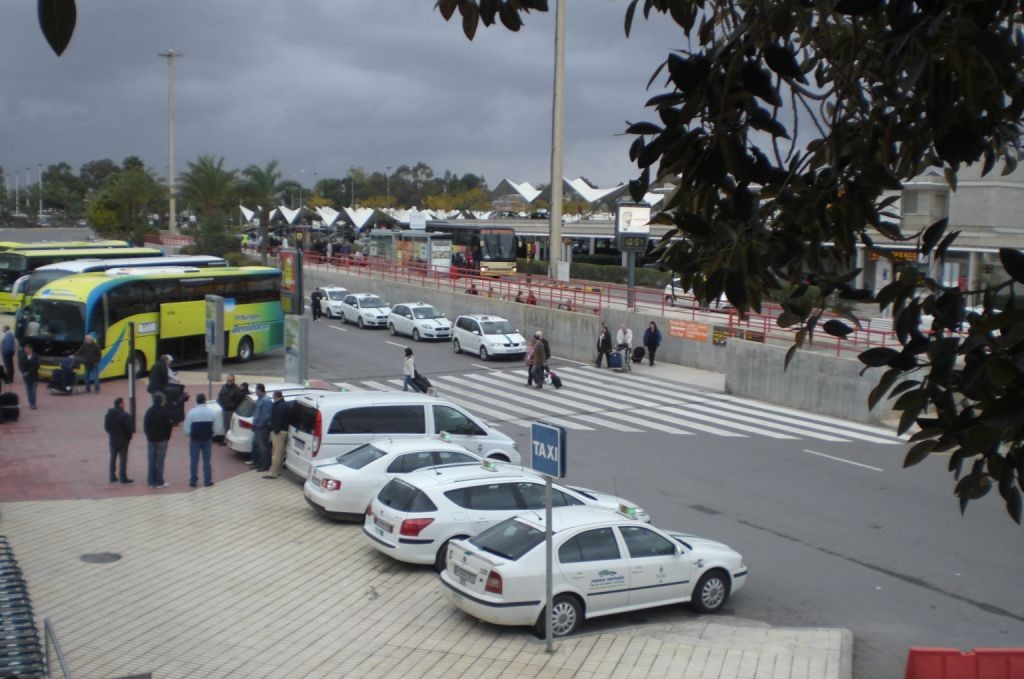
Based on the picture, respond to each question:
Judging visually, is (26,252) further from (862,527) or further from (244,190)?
(862,527)

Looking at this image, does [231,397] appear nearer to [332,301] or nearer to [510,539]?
[510,539]

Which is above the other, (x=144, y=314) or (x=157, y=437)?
(x=144, y=314)

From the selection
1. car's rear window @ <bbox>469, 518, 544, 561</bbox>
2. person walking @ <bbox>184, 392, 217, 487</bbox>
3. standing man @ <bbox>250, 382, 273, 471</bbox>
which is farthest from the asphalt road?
person walking @ <bbox>184, 392, 217, 487</bbox>

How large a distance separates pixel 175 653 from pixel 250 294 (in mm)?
24496

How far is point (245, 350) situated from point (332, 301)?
1287cm

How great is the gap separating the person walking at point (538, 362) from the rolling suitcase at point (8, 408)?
14.1 metres

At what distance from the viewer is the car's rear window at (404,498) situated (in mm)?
13062

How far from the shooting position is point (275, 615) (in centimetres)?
1143

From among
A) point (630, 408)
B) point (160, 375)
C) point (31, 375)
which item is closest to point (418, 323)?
point (630, 408)

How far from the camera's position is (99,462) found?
19.0m

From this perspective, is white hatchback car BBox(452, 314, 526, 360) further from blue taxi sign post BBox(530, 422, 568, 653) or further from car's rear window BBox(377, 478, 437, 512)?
blue taxi sign post BBox(530, 422, 568, 653)

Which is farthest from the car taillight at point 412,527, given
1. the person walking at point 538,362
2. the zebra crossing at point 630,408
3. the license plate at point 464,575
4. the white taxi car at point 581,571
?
the person walking at point 538,362

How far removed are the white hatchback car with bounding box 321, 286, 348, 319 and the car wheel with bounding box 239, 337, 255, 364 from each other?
12.0 m

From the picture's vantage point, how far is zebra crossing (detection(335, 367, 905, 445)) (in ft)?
82.4
